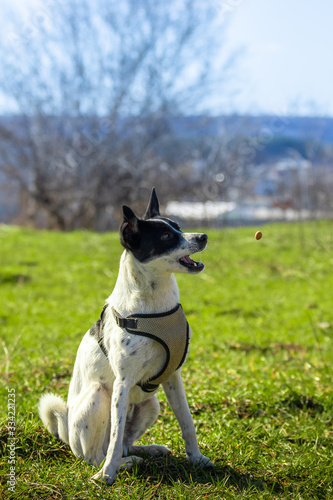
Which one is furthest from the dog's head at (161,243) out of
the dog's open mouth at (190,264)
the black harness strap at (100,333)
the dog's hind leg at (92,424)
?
the dog's hind leg at (92,424)

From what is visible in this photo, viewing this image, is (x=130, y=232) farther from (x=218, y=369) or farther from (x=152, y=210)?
(x=218, y=369)

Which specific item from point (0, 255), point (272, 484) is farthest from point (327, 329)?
point (0, 255)

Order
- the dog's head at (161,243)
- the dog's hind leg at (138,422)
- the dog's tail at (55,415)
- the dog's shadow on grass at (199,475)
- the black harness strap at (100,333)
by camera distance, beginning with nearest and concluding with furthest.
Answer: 1. the dog's head at (161,243)
2. the dog's shadow on grass at (199,475)
3. the black harness strap at (100,333)
4. the dog's hind leg at (138,422)
5. the dog's tail at (55,415)

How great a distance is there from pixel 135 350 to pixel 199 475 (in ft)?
2.99

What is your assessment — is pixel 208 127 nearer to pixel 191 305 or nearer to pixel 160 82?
pixel 160 82

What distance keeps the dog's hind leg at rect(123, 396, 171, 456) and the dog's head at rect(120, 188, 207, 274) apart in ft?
3.28

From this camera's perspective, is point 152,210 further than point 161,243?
Yes

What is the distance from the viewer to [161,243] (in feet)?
9.24

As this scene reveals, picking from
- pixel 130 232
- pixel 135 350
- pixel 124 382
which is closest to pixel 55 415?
pixel 124 382

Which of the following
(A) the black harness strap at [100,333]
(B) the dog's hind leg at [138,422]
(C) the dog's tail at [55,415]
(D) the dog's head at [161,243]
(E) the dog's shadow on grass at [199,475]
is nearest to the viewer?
(D) the dog's head at [161,243]

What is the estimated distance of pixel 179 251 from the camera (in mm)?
2779

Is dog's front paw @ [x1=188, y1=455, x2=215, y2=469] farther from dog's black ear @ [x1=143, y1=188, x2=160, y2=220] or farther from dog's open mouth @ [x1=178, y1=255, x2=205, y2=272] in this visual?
dog's black ear @ [x1=143, y1=188, x2=160, y2=220]

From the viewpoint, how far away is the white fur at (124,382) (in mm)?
2844

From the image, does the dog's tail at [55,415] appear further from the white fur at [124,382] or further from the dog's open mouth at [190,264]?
the dog's open mouth at [190,264]
